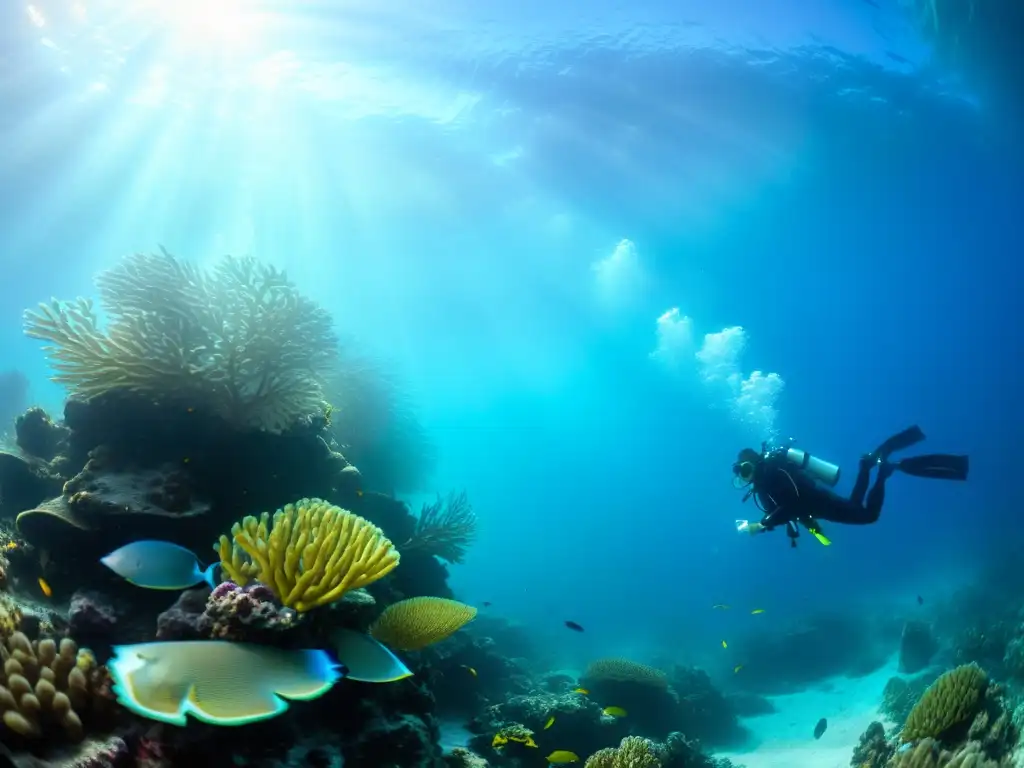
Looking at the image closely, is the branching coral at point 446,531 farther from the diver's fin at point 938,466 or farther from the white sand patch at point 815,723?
the white sand patch at point 815,723

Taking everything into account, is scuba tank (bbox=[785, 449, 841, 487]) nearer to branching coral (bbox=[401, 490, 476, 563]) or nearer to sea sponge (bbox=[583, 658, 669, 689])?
sea sponge (bbox=[583, 658, 669, 689])

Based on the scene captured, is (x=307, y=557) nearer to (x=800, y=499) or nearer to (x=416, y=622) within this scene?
(x=416, y=622)

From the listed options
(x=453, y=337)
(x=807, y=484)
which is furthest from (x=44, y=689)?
(x=453, y=337)

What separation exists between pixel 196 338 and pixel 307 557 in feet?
12.5

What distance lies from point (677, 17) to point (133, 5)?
67.3ft

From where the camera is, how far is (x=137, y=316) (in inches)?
232

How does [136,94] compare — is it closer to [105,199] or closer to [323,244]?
[105,199]

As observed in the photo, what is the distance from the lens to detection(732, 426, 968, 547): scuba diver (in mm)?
8758

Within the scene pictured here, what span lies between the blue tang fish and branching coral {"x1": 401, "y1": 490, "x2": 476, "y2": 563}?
20.0ft

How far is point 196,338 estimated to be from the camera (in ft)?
19.6

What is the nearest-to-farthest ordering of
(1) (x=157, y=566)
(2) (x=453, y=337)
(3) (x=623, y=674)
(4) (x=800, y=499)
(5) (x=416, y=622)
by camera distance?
(1) (x=157, y=566)
(5) (x=416, y=622)
(4) (x=800, y=499)
(3) (x=623, y=674)
(2) (x=453, y=337)

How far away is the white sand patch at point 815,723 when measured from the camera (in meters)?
12.1

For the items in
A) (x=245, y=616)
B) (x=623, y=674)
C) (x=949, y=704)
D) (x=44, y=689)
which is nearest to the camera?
(x=44, y=689)

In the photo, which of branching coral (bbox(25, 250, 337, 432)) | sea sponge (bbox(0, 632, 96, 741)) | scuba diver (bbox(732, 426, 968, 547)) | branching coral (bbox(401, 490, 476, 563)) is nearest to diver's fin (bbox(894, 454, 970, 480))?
scuba diver (bbox(732, 426, 968, 547))
